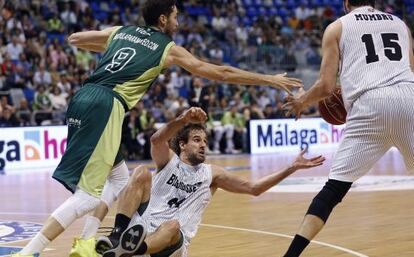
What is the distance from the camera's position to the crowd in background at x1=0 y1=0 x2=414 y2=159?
64.9ft

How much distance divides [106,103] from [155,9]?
0.80 meters

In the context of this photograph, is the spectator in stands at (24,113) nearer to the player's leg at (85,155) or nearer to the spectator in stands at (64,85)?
the spectator in stands at (64,85)

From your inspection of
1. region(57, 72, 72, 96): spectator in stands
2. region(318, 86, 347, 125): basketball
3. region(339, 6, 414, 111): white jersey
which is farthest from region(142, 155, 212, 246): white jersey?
region(57, 72, 72, 96): spectator in stands

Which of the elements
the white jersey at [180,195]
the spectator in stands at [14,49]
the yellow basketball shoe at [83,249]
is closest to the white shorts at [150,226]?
the white jersey at [180,195]

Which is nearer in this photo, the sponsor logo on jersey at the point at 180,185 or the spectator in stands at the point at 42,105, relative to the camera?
the sponsor logo on jersey at the point at 180,185

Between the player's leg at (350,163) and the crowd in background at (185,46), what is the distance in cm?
1292

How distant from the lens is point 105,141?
19.0ft

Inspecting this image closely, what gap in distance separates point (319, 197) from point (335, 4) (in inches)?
1043

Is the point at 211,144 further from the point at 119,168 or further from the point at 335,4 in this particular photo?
the point at 119,168

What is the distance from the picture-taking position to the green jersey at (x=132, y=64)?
5.88 m

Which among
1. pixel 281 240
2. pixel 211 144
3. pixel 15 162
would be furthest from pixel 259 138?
pixel 281 240

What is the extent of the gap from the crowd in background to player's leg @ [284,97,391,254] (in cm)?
1292

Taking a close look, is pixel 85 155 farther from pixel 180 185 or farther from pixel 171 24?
pixel 171 24

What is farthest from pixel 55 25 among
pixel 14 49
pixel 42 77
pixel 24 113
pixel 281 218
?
pixel 281 218
